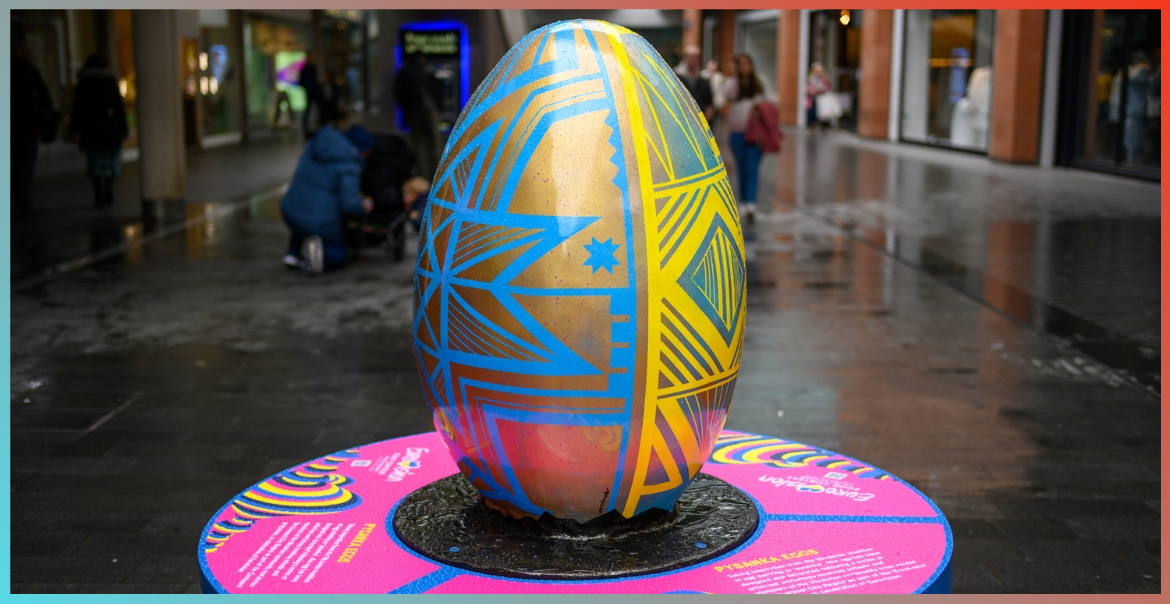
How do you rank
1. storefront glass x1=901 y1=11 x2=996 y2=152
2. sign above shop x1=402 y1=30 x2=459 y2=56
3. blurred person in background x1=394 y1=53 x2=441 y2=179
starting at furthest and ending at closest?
1. storefront glass x1=901 y1=11 x2=996 y2=152
2. sign above shop x1=402 y1=30 x2=459 y2=56
3. blurred person in background x1=394 y1=53 x2=441 y2=179

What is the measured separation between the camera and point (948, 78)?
25359mm

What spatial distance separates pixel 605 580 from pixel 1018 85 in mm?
19817

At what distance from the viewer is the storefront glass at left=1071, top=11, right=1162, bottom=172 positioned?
700 inches

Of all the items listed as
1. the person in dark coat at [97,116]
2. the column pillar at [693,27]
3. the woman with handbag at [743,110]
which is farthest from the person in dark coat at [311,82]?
the column pillar at [693,27]

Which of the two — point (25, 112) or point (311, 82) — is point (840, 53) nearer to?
point (311, 82)

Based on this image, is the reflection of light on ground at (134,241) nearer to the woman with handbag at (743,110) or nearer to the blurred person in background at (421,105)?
the blurred person in background at (421,105)

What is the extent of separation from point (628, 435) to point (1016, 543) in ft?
5.94

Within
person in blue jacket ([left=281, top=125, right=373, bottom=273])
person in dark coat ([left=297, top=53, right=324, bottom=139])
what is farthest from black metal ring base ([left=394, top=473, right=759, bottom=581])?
person in dark coat ([left=297, top=53, right=324, bottom=139])

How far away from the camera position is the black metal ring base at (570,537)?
2828mm

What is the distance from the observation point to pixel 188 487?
4461 millimetres

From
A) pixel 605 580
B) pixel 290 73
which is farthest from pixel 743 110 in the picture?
pixel 290 73

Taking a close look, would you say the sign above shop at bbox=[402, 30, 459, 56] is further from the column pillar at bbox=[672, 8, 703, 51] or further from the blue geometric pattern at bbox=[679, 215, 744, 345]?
the column pillar at bbox=[672, 8, 703, 51]

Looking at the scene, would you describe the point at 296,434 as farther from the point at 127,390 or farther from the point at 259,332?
the point at 259,332

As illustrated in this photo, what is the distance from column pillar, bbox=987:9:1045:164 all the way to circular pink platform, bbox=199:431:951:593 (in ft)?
61.0
